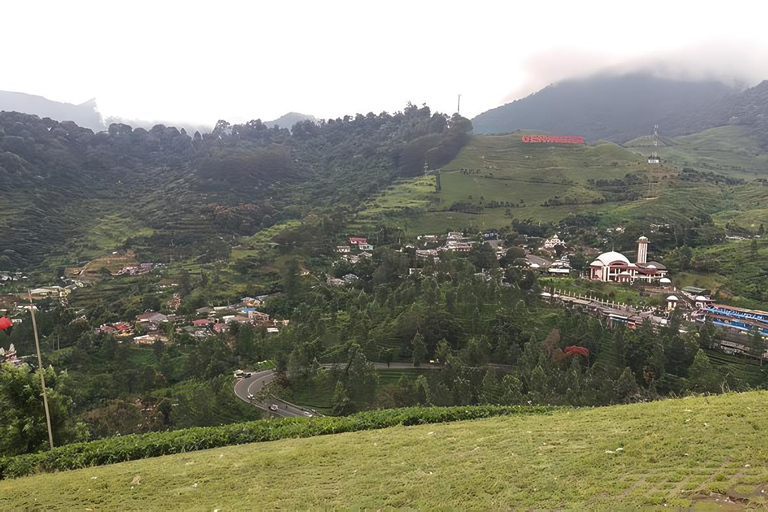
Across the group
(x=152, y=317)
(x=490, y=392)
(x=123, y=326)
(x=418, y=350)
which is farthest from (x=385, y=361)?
(x=123, y=326)

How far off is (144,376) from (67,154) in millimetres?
102611

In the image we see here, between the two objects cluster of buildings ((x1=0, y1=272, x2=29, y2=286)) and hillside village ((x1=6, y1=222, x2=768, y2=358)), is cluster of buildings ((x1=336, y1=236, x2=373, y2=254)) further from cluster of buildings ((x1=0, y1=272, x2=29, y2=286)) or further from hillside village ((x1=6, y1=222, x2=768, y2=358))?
cluster of buildings ((x1=0, y1=272, x2=29, y2=286))

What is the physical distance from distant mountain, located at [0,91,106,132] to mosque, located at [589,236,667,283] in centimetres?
19218

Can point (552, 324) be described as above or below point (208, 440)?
below

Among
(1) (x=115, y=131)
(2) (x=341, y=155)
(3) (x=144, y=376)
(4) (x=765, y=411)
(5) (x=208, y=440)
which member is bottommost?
(3) (x=144, y=376)

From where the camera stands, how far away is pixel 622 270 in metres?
42.6

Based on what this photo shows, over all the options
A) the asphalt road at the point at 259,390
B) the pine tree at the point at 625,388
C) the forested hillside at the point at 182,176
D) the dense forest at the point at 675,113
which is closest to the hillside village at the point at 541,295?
the asphalt road at the point at 259,390

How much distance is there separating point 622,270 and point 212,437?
4023 cm

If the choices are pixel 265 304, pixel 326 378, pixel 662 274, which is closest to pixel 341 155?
pixel 265 304

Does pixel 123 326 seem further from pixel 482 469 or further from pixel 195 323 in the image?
pixel 482 469

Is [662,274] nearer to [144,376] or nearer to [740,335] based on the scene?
[740,335]

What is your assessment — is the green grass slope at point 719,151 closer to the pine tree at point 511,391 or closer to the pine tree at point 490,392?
the pine tree at point 511,391

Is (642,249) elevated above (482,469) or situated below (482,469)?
below

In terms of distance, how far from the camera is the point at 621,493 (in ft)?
21.9
